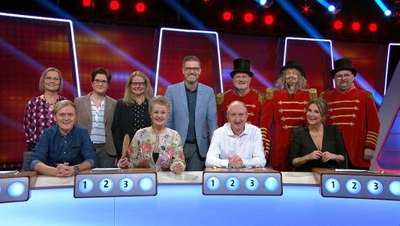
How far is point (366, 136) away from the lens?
323cm

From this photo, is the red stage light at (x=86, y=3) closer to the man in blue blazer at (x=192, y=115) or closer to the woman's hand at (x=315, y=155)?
the man in blue blazer at (x=192, y=115)

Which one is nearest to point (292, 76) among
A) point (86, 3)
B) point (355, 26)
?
point (86, 3)

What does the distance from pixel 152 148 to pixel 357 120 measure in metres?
1.59

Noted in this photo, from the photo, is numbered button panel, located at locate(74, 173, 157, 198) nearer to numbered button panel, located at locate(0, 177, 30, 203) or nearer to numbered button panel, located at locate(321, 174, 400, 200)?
numbered button panel, located at locate(0, 177, 30, 203)

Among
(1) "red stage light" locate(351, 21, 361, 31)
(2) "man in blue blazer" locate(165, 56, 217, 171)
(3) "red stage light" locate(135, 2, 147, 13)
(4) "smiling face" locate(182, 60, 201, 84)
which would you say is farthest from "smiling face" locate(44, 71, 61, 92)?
(1) "red stage light" locate(351, 21, 361, 31)

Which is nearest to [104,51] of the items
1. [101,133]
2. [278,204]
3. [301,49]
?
[101,133]

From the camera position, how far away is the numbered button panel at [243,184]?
5.09 ft

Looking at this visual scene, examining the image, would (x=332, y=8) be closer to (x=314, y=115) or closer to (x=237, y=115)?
(x=314, y=115)

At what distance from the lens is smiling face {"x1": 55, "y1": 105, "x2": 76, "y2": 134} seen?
7.66 feet

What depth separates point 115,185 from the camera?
1.51 metres

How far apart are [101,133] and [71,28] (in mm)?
1993

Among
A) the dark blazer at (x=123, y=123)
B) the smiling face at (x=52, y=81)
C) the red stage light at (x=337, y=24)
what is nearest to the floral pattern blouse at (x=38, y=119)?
the smiling face at (x=52, y=81)

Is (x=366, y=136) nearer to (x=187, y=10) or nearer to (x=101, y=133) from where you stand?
(x=101, y=133)

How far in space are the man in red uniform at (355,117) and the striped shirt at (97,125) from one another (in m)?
1.72
